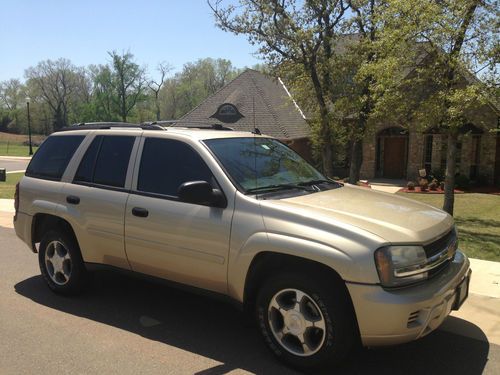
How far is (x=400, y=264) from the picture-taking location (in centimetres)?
331

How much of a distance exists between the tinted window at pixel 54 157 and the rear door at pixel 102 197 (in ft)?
0.93

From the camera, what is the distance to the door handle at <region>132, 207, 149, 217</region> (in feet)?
14.4

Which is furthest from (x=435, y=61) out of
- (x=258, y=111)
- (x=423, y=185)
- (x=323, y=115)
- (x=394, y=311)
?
(x=258, y=111)

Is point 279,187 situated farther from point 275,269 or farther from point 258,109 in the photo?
point 258,109

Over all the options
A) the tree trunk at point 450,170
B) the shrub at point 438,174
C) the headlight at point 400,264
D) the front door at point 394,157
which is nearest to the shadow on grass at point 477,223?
the tree trunk at point 450,170

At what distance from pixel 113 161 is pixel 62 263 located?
1.30 m

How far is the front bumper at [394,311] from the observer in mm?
3217

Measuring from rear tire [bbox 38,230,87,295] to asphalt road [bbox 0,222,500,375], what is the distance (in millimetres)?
159

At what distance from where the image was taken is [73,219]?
4.99m

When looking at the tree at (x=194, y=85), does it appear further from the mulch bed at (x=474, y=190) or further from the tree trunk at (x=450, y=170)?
the tree trunk at (x=450, y=170)

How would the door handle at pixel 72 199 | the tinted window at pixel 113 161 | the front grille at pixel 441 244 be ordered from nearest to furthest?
the front grille at pixel 441 244 → the tinted window at pixel 113 161 → the door handle at pixel 72 199

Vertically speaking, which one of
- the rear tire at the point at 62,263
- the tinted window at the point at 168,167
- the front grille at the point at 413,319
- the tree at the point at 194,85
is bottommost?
the rear tire at the point at 62,263

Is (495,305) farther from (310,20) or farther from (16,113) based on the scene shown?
(16,113)

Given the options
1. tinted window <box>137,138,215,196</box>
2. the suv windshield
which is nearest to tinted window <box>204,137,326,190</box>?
the suv windshield
